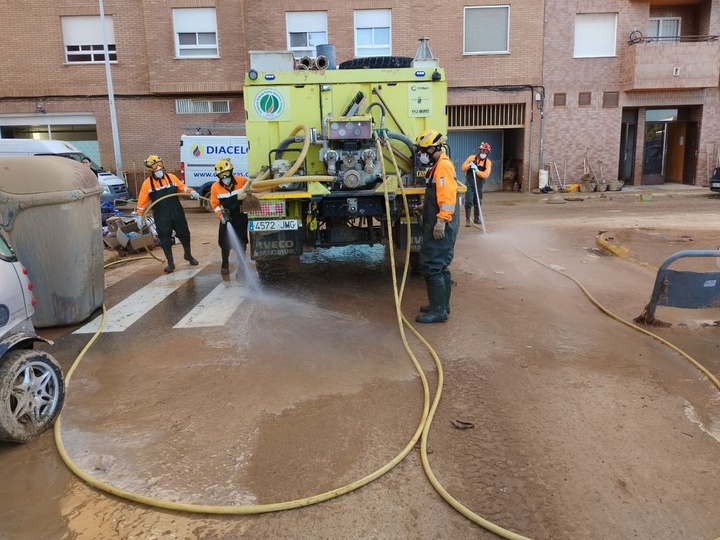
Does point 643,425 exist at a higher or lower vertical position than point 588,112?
lower

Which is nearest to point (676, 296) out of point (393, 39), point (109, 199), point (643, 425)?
point (643, 425)

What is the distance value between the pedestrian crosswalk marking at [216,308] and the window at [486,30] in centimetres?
1581

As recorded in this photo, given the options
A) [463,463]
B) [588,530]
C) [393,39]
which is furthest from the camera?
[393,39]

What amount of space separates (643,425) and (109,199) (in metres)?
15.9

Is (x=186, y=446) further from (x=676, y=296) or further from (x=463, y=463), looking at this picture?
(x=676, y=296)

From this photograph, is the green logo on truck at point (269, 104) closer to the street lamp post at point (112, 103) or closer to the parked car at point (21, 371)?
the parked car at point (21, 371)

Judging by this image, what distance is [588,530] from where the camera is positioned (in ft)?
9.55

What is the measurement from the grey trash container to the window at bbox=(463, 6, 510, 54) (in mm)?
16975

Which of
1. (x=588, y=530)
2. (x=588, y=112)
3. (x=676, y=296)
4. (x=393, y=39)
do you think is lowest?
(x=588, y=530)

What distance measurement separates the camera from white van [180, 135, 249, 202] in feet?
55.3

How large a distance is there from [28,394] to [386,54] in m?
18.8

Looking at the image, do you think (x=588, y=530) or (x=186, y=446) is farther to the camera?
(x=186, y=446)

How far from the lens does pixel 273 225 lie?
6.93m

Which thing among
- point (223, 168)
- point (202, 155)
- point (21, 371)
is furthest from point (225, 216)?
point (202, 155)
